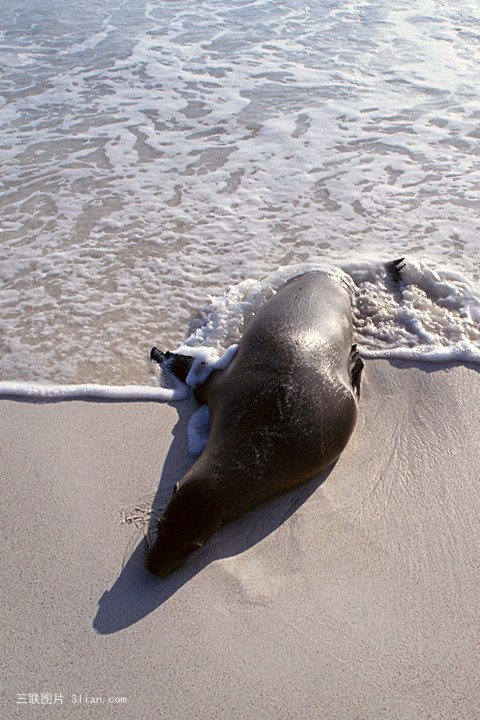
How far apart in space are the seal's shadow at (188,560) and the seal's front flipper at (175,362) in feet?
1.96

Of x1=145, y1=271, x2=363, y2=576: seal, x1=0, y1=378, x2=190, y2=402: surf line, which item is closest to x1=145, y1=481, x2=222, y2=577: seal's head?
x1=145, y1=271, x2=363, y2=576: seal

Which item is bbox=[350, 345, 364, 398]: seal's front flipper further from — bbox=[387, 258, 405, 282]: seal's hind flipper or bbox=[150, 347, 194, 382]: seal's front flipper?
bbox=[387, 258, 405, 282]: seal's hind flipper

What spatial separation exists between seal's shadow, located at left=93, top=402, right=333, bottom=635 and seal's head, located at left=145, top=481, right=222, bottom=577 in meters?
0.06

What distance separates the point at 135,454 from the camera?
11.6 feet

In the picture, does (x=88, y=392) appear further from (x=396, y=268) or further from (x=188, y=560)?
(x=396, y=268)

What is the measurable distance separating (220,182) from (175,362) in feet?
9.04

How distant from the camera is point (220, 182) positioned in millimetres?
6270

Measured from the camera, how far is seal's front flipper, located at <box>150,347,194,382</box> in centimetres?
407

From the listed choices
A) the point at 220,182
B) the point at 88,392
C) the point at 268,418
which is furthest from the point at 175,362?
the point at 220,182

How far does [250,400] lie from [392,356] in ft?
4.22

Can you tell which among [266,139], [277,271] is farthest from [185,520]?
[266,139]

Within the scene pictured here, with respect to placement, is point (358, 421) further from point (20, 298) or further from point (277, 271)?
point (20, 298)

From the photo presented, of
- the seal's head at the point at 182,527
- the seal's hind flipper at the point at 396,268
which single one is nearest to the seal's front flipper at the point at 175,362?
the seal's head at the point at 182,527

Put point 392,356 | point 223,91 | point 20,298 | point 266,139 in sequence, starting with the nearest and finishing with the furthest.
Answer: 1. point 392,356
2. point 20,298
3. point 266,139
4. point 223,91
